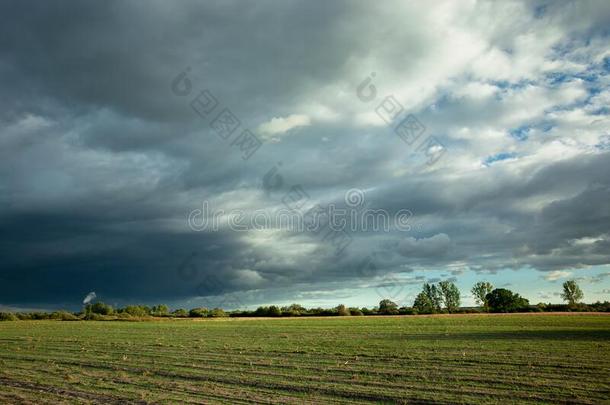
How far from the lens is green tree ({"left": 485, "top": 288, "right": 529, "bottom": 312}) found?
129 metres

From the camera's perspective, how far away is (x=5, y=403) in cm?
1426

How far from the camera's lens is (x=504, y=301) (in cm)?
13412

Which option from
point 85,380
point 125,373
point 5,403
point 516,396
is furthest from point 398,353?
point 5,403

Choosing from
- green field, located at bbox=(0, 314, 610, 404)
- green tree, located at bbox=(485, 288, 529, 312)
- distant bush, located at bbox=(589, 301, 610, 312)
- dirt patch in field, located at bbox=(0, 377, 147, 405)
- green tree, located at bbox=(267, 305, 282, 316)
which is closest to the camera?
dirt patch in field, located at bbox=(0, 377, 147, 405)

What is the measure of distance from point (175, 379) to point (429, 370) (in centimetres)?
1049

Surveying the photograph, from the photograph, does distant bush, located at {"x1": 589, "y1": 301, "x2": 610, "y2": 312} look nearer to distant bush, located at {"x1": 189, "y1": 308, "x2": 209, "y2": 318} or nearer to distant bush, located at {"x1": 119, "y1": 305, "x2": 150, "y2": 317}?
distant bush, located at {"x1": 189, "y1": 308, "x2": 209, "y2": 318}

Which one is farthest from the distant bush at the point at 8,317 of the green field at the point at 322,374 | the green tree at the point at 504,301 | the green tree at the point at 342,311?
the green tree at the point at 504,301

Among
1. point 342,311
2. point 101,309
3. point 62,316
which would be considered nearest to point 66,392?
point 342,311

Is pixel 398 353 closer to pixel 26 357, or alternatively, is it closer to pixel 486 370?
pixel 486 370

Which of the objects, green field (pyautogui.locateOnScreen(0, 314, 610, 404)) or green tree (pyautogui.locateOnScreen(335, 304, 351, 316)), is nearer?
green field (pyautogui.locateOnScreen(0, 314, 610, 404))

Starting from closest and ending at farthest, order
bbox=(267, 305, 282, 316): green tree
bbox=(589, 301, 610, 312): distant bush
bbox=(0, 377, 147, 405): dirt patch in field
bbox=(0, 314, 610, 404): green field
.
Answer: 1. bbox=(0, 377, 147, 405): dirt patch in field
2. bbox=(0, 314, 610, 404): green field
3. bbox=(589, 301, 610, 312): distant bush
4. bbox=(267, 305, 282, 316): green tree

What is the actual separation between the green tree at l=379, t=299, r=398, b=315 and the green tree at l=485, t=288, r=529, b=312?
3297 centimetres

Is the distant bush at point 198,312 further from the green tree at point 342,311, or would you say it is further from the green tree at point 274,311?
the green tree at point 342,311

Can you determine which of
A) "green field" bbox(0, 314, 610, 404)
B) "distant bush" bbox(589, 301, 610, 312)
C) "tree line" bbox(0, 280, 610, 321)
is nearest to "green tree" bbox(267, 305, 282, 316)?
"tree line" bbox(0, 280, 610, 321)
